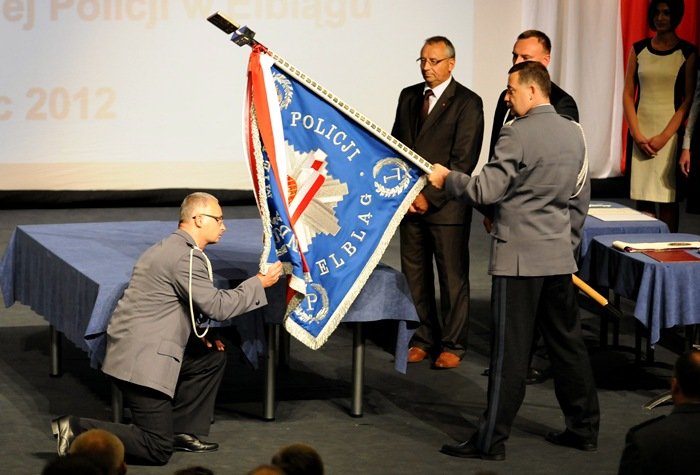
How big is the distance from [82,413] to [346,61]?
6.27 metres

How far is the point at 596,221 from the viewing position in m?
7.14

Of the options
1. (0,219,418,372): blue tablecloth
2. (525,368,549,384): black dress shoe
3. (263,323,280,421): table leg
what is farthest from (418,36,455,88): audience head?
(263,323,280,421): table leg

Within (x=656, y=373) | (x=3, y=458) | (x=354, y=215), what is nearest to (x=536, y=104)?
(x=354, y=215)

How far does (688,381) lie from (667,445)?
0.67 ft

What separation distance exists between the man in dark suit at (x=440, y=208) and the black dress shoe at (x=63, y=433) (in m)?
2.27

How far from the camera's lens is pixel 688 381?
Answer: 11.4 feet

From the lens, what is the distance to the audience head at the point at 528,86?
5.20m

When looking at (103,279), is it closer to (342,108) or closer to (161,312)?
(161,312)

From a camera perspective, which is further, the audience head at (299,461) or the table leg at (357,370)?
the table leg at (357,370)

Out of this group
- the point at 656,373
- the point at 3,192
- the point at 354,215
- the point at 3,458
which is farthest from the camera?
the point at 3,192

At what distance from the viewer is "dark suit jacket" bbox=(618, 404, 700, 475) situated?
3.34 metres

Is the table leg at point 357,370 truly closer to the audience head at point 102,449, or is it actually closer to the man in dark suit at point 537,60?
the man in dark suit at point 537,60

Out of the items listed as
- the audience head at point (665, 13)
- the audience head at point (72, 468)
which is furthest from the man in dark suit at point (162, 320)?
the audience head at point (665, 13)

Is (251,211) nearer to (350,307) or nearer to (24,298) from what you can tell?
(24,298)
